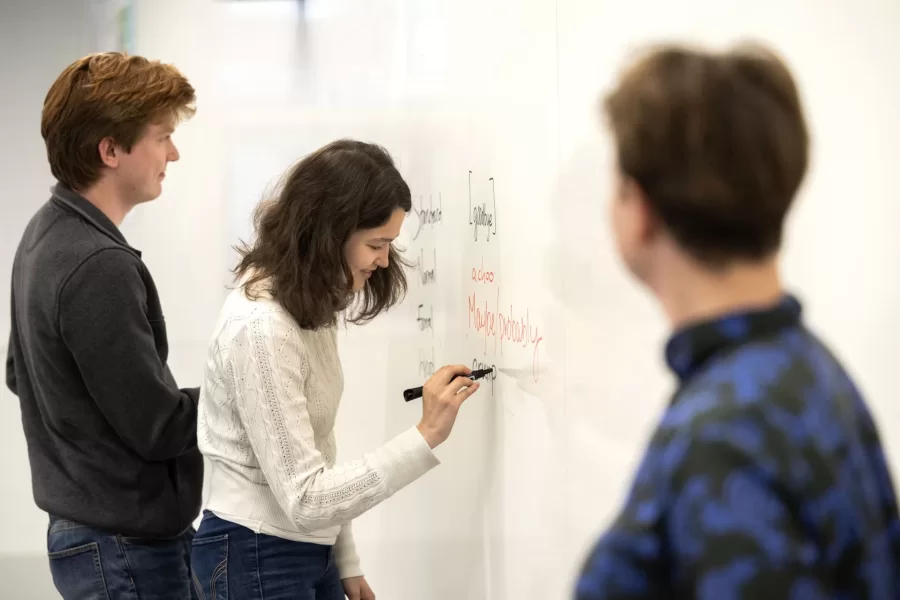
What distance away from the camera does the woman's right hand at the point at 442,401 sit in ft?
4.15

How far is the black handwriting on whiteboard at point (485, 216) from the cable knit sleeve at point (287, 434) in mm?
325

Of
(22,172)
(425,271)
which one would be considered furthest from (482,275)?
(22,172)

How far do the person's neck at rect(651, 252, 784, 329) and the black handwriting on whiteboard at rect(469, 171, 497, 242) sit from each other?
2.68ft

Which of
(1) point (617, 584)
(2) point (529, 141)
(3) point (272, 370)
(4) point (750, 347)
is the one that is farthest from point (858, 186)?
(3) point (272, 370)

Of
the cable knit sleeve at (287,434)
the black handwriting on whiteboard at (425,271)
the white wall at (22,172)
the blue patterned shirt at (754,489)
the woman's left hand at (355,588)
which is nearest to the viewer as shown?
the blue patterned shirt at (754,489)

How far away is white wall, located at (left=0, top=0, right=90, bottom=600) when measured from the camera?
271cm

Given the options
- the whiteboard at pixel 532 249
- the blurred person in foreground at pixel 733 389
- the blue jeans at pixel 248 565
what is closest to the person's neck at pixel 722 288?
the blurred person in foreground at pixel 733 389

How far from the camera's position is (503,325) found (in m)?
1.31

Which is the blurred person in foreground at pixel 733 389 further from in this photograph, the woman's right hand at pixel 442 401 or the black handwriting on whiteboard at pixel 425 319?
the black handwriting on whiteboard at pixel 425 319

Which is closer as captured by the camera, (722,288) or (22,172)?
(722,288)

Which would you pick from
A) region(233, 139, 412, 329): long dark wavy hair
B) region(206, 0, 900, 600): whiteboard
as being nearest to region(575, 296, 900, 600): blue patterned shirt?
region(206, 0, 900, 600): whiteboard

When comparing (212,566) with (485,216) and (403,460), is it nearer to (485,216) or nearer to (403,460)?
(403,460)

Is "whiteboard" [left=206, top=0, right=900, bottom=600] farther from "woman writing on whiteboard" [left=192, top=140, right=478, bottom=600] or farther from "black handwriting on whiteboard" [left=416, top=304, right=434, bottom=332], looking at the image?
"woman writing on whiteboard" [left=192, top=140, right=478, bottom=600]

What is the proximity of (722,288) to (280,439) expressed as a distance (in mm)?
781
